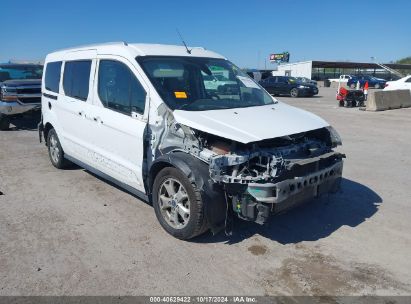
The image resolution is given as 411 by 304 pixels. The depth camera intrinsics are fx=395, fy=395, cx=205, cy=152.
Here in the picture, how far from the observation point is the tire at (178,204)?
12.8 feet

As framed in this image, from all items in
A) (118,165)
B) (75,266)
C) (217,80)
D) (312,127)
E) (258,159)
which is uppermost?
(217,80)

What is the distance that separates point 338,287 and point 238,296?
876 mm

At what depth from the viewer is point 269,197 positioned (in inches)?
146

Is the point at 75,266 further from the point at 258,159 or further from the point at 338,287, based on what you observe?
the point at 338,287

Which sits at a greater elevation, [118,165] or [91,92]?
[91,92]

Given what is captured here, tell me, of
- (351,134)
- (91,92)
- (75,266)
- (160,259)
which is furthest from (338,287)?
(351,134)

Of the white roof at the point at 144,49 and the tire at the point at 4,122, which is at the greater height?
the white roof at the point at 144,49

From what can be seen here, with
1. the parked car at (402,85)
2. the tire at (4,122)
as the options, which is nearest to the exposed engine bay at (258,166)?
the tire at (4,122)

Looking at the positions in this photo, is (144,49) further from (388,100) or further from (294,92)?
(294,92)

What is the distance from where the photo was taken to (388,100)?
58.7ft

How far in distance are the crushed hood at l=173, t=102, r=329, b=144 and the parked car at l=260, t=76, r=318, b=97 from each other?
2352 centimetres

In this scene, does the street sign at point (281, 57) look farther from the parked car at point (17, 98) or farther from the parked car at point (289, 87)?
the parked car at point (17, 98)

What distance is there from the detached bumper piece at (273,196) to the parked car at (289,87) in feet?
79.3

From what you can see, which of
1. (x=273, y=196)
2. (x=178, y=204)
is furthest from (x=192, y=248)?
(x=273, y=196)
